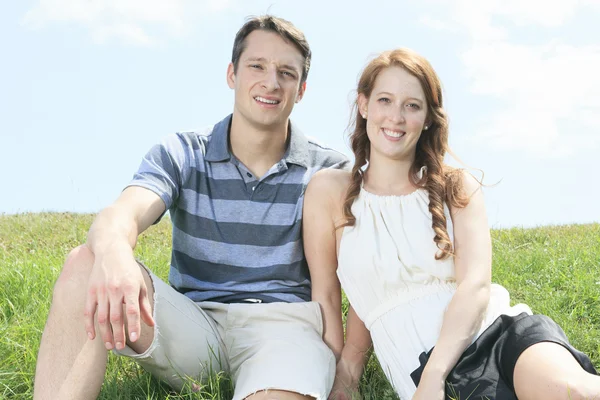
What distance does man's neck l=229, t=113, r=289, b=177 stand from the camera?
4.17 meters

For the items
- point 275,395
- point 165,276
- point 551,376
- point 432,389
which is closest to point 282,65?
point 275,395

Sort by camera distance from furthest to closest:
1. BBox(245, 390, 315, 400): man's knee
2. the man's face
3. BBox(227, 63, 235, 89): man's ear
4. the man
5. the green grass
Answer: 1. BBox(227, 63, 235, 89): man's ear
2. the man's face
3. the green grass
4. the man
5. BBox(245, 390, 315, 400): man's knee

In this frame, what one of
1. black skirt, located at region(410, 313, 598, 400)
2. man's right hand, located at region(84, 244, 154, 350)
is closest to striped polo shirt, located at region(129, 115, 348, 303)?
man's right hand, located at region(84, 244, 154, 350)

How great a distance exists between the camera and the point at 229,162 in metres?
4.18

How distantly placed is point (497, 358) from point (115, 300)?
1.88 metres

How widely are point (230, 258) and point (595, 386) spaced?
7.10 ft

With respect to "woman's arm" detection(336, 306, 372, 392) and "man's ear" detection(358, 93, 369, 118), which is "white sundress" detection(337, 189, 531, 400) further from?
"man's ear" detection(358, 93, 369, 118)

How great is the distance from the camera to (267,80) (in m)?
4.11

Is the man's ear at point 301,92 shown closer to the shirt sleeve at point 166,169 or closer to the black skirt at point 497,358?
the shirt sleeve at point 166,169

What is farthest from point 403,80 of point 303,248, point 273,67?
point 303,248

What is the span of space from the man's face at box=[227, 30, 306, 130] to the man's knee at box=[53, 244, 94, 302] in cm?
146

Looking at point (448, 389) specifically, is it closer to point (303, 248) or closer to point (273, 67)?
point (303, 248)

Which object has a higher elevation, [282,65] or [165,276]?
[282,65]

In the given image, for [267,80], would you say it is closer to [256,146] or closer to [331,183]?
[256,146]
